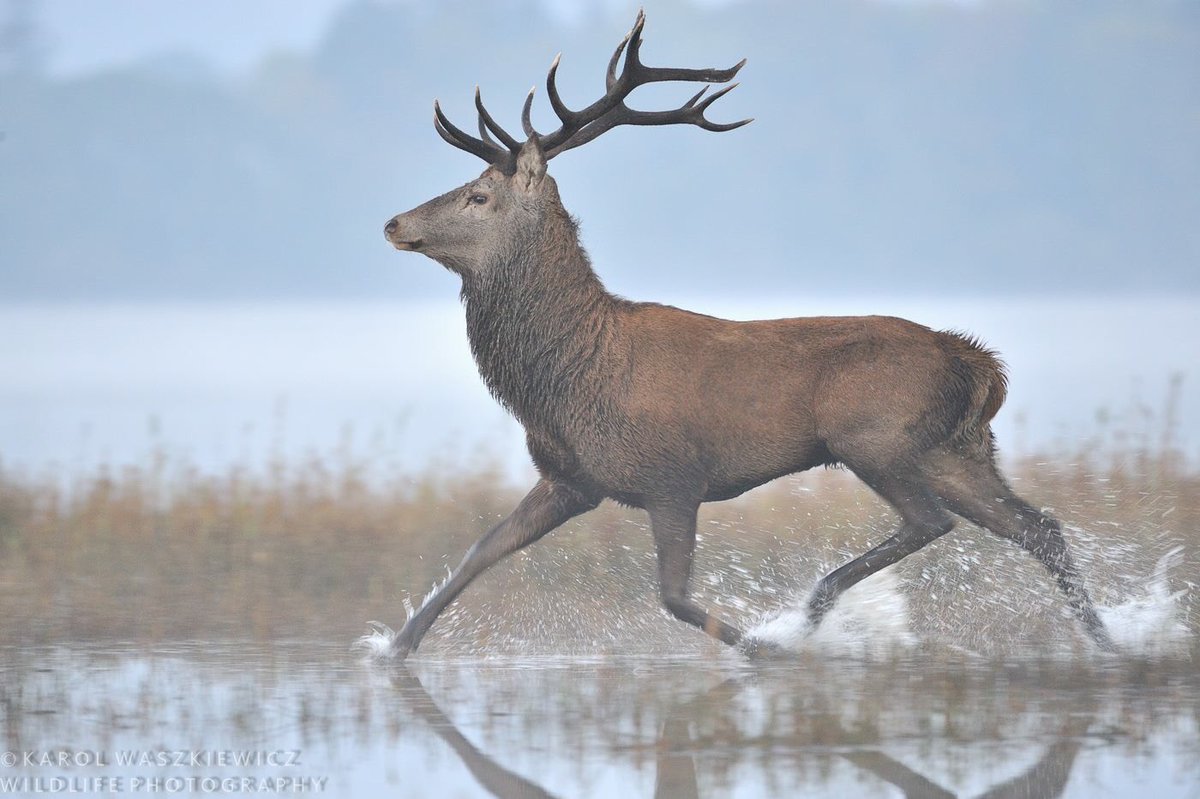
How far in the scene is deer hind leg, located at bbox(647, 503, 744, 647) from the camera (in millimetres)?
7207

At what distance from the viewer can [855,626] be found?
7.78 meters

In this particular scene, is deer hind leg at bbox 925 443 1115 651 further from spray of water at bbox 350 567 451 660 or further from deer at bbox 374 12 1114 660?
spray of water at bbox 350 567 451 660

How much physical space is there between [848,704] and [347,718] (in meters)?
1.65

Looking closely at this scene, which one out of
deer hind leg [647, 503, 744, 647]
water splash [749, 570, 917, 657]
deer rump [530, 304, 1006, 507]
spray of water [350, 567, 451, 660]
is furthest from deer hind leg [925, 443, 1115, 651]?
spray of water [350, 567, 451, 660]

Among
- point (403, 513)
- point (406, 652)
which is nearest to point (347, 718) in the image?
point (406, 652)

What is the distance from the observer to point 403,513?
10711mm

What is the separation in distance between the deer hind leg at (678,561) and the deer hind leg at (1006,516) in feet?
3.28

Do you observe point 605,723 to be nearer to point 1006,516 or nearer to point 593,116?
point 1006,516

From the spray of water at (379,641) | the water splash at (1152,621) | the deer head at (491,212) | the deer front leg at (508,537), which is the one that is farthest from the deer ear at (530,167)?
the water splash at (1152,621)

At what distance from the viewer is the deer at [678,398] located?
7234 mm

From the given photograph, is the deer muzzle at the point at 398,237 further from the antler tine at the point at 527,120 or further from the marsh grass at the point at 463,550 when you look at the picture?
the marsh grass at the point at 463,550

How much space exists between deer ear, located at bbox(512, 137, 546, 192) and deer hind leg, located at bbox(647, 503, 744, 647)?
138cm

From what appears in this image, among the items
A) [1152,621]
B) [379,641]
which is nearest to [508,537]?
[379,641]

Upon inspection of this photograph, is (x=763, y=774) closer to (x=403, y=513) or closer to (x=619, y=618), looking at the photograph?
(x=619, y=618)
